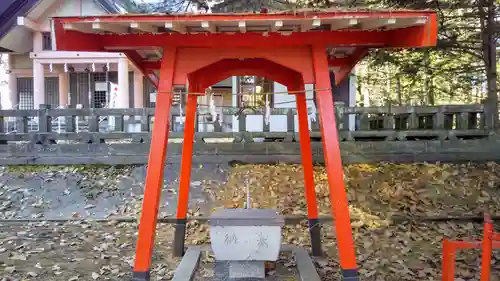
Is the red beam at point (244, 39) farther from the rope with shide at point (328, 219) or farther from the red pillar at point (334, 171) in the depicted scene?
the rope with shide at point (328, 219)

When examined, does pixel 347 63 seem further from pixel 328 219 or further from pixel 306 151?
pixel 328 219

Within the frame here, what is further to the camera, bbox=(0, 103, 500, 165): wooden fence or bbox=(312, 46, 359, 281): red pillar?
bbox=(0, 103, 500, 165): wooden fence

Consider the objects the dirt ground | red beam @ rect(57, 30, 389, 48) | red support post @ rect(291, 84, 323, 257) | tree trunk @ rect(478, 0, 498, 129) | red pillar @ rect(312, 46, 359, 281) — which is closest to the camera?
red pillar @ rect(312, 46, 359, 281)

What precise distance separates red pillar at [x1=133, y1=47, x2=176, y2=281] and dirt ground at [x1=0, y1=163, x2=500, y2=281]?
186cm

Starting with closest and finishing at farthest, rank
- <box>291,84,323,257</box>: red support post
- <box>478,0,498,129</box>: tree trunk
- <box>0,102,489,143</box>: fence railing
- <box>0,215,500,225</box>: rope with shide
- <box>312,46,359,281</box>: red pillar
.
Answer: <box>312,46,359,281</box>: red pillar, <box>291,84,323,257</box>: red support post, <box>0,215,500,225</box>: rope with shide, <box>478,0,498,129</box>: tree trunk, <box>0,102,489,143</box>: fence railing

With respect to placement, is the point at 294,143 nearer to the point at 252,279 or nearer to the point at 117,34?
the point at 252,279

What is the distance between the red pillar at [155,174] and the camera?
478 centimetres

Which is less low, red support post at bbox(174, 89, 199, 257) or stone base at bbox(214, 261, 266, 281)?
red support post at bbox(174, 89, 199, 257)


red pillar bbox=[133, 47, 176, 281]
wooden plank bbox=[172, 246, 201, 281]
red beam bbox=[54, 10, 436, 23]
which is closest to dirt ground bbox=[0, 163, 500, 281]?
wooden plank bbox=[172, 246, 201, 281]

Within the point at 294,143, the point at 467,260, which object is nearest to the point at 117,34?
the point at 467,260

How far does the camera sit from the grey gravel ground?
691 cm

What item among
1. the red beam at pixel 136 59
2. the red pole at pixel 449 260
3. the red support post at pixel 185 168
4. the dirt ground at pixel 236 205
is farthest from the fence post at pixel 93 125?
the red pole at pixel 449 260

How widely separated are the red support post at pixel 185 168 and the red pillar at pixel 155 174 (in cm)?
123

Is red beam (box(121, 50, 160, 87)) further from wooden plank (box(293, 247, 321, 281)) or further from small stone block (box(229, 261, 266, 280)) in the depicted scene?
wooden plank (box(293, 247, 321, 281))
